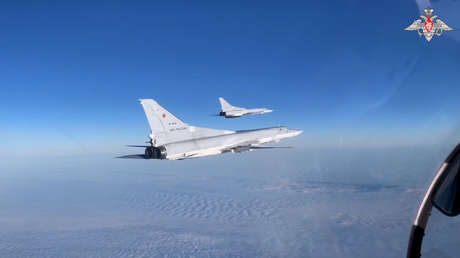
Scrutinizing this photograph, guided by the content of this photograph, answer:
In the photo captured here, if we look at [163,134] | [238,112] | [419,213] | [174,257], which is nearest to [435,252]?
[419,213]

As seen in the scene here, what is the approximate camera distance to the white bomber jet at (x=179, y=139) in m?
16.0

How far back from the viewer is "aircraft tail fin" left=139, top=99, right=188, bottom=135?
16422 mm

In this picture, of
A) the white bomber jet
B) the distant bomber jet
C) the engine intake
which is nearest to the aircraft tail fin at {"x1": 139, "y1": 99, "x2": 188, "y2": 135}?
the white bomber jet

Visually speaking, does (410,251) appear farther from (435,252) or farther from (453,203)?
(453,203)

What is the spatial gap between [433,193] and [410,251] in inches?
20.6

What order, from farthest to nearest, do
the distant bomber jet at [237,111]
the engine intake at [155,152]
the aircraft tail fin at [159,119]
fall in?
the distant bomber jet at [237,111] < the aircraft tail fin at [159,119] < the engine intake at [155,152]

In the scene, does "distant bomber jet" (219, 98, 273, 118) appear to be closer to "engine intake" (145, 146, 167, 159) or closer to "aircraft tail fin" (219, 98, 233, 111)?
"aircraft tail fin" (219, 98, 233, 111)

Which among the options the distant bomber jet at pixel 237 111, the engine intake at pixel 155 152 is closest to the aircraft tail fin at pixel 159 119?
the engine intake at pixel 155 152

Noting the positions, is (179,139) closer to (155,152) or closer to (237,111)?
(155,152)

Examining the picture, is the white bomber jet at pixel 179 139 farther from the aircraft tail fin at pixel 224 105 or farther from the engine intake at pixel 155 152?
the aircraft tail fin at pixel 224 105

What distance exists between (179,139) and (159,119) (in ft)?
5.26

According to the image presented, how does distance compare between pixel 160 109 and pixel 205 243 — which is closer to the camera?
pixel 160 109

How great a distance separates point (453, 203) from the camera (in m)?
2.30

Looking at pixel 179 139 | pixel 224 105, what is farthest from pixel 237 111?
pixel 179 139
